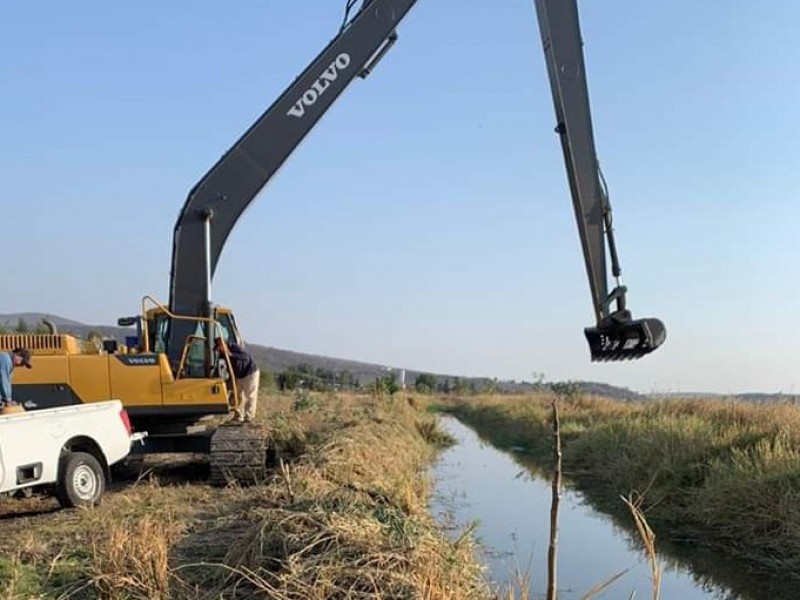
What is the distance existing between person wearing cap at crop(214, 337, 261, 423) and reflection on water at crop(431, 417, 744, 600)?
301 centimetres

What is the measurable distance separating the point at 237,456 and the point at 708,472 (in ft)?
22.5

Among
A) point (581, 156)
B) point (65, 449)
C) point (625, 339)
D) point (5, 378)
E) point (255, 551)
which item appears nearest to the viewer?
point (255, 551)

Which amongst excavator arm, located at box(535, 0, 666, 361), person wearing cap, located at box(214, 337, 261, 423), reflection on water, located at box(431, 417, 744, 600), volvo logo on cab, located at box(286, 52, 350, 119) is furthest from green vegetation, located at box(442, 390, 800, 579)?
volvo logo on cab, located at box(286, 52, 350, 119)

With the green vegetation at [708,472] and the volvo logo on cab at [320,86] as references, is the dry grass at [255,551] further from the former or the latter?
the volvo logo on cab at [320,86]

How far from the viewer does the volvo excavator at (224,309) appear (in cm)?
1081

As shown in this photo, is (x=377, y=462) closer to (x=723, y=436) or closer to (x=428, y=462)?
(x=723, y=436)

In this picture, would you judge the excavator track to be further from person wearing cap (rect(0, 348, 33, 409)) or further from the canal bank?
the canal bank

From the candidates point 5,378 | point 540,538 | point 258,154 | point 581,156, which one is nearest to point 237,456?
point 5,378

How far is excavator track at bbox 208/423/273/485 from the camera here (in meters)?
10.9

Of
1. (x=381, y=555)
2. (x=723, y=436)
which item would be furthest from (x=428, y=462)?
(x=381, y=555)

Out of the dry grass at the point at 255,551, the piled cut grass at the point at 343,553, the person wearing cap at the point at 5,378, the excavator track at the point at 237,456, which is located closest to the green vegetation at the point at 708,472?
the piled cut grass at the point at 343,553

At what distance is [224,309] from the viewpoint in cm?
1226

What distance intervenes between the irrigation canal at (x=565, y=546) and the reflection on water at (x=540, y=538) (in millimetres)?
10

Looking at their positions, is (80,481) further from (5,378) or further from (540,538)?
(540,538)
